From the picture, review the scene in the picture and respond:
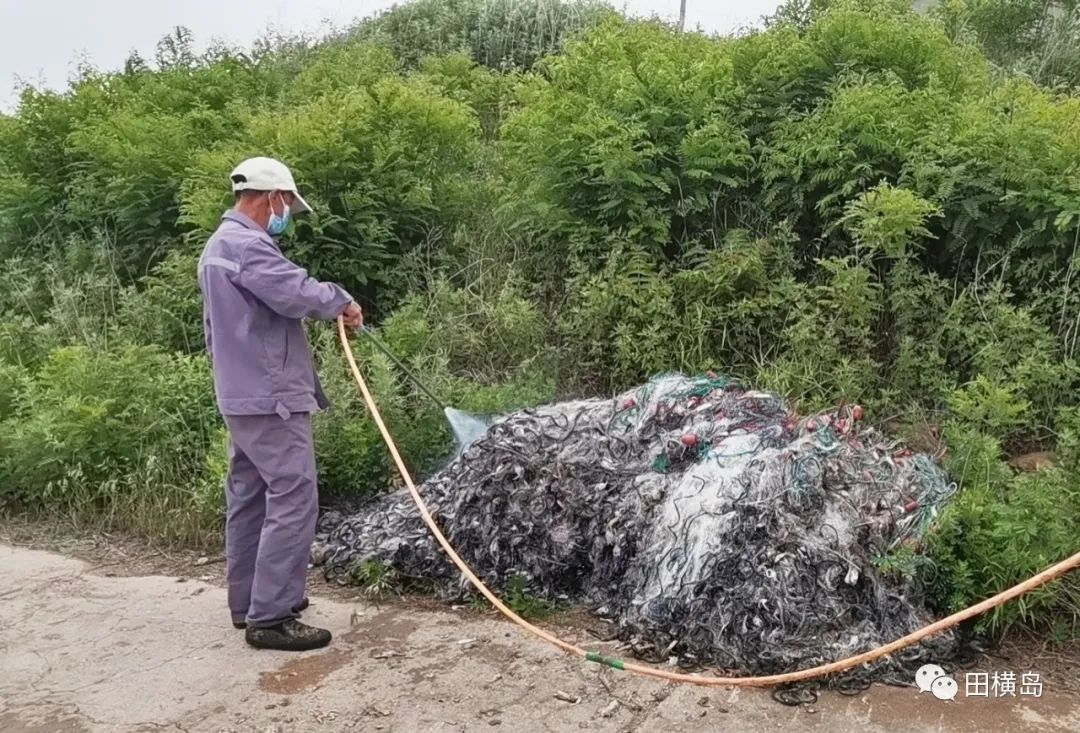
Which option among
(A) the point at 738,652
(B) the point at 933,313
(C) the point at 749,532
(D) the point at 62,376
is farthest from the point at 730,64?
(D) the point at 62,376

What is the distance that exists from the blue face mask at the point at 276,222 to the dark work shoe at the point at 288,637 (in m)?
1.69

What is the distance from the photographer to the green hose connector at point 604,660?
3701 millimetres

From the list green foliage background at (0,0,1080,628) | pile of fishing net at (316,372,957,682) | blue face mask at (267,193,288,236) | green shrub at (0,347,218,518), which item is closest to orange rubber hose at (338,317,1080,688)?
pile of fishing net at (316,372,957,682)

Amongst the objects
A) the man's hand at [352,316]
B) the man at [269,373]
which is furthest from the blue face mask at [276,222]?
the man's hand at [352,316]

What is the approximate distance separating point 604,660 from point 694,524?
2.33 feet

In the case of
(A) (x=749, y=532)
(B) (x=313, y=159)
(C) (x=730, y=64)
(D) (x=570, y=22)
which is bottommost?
(A) (x=749, y=532)

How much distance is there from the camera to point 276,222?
4.16m

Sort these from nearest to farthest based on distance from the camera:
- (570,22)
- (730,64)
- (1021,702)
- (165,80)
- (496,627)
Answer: (1021,702) < (496,627) < (730,64) < (165,80) < (570,22)

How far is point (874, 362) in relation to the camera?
5.65 m

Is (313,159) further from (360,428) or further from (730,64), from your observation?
(730,64)

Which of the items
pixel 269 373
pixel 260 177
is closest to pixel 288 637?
pixel 269 373

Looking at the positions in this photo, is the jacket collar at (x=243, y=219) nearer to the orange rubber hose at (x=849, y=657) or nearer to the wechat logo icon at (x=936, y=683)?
the orange rubber hose at (x=849, y=657)

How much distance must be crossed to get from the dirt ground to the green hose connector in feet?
0.11

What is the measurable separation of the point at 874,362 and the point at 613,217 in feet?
6.55
